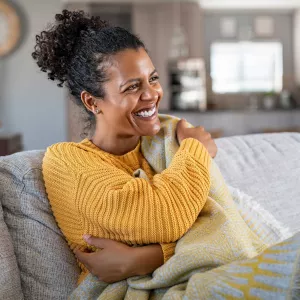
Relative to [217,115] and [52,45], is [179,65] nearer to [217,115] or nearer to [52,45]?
[217,115]

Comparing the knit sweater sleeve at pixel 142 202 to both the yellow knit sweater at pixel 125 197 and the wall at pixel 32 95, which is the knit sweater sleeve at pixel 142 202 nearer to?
the yellow knit sweater at pixel 125 197

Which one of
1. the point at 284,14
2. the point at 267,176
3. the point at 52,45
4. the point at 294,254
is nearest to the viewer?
the point at 294,254

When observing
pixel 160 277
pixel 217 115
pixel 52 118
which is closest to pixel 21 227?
pixel 160 277

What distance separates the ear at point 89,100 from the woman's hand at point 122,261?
0.38m

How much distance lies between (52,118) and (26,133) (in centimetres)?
41

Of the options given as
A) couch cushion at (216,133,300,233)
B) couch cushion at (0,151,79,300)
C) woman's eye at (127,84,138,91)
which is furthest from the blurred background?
woman's eye at (127,84,138,91)

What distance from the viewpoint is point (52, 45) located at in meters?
1.40

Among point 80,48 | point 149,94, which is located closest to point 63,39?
point 80,48

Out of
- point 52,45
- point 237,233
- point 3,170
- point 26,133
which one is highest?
point 52,45

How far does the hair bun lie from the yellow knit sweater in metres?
0.25

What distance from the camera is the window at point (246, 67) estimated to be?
930cm

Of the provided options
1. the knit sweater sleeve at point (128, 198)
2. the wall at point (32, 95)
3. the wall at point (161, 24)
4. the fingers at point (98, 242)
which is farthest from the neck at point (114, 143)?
the wall at point (161, 24)

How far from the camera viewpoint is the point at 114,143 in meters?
1.40

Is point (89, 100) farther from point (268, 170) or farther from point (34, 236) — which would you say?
point (268, 170)
